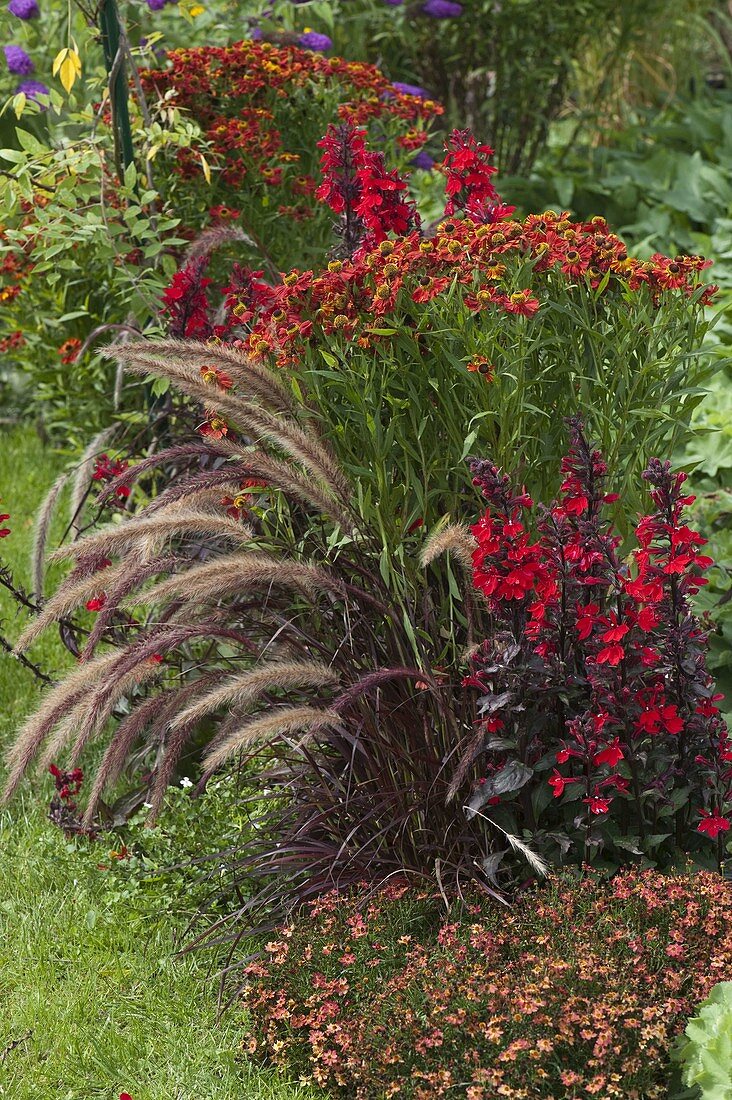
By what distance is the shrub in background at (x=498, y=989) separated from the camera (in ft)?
6.62

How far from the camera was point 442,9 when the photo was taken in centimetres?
613

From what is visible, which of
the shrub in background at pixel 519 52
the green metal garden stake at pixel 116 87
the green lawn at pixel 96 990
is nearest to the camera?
the green lawn at pixel 96 990

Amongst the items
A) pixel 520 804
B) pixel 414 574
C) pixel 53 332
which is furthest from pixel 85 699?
pixel 53 332

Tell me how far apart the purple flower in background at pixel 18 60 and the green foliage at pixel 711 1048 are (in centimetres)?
442

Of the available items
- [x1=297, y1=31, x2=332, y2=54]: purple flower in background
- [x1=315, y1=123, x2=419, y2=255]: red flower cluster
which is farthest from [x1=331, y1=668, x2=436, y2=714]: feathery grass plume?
[x1=297, y1=31, x2=332, y2=54]: purple flower in background

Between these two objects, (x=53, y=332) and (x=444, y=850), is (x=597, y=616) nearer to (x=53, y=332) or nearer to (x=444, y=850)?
(x=444, y=850)

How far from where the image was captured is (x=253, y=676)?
7.61ft

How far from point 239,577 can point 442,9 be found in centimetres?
468

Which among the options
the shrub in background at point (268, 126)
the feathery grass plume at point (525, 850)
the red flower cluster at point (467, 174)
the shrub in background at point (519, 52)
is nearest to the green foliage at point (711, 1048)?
the feathery grass plume at point (525, 850)

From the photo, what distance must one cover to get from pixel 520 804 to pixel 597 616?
438 millimetres

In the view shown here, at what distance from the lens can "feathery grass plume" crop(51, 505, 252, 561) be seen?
7.88ft

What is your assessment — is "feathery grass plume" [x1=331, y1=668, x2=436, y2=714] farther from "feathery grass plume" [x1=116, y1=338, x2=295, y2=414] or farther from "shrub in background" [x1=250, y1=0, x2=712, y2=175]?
"shrub in background" [x1=250, y1=0, x2=712, y2=175]

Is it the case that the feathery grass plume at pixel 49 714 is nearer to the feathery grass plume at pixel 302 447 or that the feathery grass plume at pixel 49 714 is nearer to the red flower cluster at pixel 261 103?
the feathery grass plume at pixel 302 447

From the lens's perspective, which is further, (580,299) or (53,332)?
(53,332)
